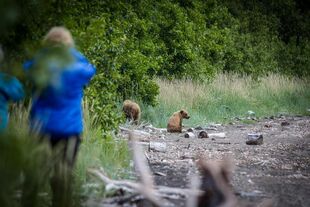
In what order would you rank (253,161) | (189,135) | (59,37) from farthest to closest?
(189,135), (253,161), (59,37)

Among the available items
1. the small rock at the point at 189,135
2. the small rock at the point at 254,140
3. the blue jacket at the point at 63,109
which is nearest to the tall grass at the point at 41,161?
the blue jacket at the point at 63,109

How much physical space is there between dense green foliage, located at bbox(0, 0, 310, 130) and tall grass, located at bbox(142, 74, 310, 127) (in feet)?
2.07

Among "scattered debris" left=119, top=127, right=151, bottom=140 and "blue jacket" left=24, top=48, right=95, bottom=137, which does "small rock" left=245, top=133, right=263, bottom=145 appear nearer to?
"scattered debris" left=119, top=127, right=151, bottom=140

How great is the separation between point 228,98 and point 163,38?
3.09 meters

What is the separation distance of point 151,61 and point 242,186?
924 cm

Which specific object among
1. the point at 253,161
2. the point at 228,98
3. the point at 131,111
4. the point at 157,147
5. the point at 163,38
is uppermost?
the point at 163,38

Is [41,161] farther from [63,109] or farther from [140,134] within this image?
[140,134]

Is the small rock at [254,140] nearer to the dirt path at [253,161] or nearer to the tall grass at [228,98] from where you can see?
the dirt path at [253,161]

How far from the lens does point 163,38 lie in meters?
19.2

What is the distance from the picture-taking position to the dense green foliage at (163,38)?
6.99 m

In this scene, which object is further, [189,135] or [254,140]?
[189,135]

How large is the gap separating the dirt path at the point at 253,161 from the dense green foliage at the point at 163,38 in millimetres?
1408

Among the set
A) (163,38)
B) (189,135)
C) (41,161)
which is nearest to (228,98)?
(163,38)

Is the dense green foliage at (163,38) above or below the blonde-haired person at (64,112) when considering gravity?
above
